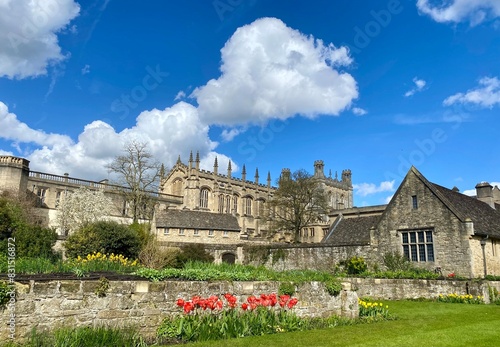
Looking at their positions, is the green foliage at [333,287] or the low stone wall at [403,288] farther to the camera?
the low stone wall at [403,288]

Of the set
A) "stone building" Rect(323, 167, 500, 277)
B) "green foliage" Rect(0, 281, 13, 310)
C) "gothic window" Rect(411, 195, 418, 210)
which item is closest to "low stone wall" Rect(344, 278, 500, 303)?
"stone building" Rect(323, 167, 500, 277)

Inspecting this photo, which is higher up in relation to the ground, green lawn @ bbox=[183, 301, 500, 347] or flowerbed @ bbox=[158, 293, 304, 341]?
flowerbed @ bbox=[158, 293, 304, 341]

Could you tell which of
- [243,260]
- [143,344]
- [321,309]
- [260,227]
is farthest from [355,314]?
[260,227]

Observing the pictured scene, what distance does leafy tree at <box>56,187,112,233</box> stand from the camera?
170 feet

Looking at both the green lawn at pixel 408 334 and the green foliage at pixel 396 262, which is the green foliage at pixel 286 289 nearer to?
the green lawn at pixel 408 334

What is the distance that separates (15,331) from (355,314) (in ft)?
31.1

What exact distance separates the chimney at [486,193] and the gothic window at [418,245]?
37.2 ft

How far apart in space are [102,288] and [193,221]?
38.2 meters

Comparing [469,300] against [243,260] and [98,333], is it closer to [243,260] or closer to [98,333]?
[98,333]

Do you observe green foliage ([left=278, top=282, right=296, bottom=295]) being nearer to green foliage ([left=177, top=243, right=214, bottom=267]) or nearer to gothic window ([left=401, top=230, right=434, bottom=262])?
gothic window ([left=401, top=230, right=434, bottom=262])

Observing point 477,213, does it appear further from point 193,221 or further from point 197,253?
point 193,221

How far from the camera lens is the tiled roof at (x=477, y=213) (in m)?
25.0

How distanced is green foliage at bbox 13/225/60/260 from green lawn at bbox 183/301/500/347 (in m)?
21.3

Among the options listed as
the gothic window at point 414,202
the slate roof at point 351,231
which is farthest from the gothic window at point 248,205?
the gothic window at point 414,202
